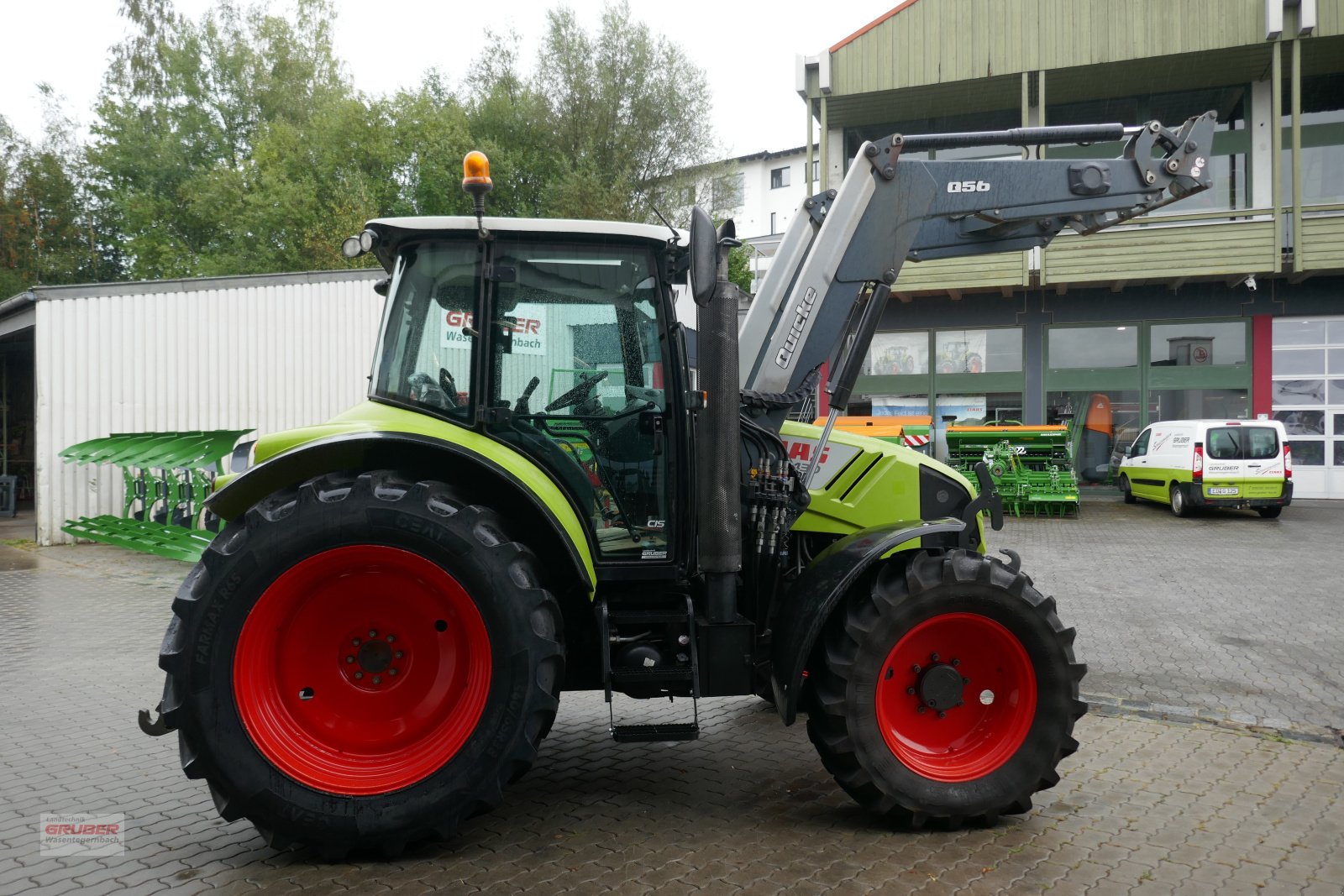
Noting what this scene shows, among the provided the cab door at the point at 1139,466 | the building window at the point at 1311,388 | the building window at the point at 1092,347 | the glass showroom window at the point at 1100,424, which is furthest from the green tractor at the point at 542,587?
the building window at the point at 1311,388

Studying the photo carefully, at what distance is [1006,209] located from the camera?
4812 millimetres

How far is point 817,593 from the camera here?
3.90 meters

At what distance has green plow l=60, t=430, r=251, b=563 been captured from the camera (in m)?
13.4

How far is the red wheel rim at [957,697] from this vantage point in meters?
3.89

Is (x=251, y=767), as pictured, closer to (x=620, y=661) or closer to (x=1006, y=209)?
(x=620, y=661)

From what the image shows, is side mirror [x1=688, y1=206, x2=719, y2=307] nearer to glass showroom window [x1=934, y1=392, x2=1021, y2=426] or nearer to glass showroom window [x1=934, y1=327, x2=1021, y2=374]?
glass showroom window [x1=934, y1=392, x2=1021, y2=426]

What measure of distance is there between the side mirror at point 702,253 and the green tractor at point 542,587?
2 centimetres

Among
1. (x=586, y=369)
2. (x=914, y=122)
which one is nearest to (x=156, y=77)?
(x=914, y=122)

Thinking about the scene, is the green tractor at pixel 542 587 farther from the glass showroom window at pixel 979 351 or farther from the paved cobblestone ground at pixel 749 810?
the glass showroom window at pixel 979 351

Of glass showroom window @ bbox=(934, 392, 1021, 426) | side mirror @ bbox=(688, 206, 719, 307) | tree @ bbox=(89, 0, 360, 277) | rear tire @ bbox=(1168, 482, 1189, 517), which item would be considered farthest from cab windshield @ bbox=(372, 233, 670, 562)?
tree @ bbox=(89, 0, 360, 277)

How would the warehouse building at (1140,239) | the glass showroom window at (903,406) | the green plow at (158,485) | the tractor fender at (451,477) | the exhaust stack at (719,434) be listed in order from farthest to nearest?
1. the glass showroom window at (903,406)
2. the warehouse building at (1140,239)
3. the green plow at (158,485)
4. the exhaust stack at (719,434)
5. the tractor fender at (451,477)

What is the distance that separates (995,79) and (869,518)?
18.2m

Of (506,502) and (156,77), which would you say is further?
(156,77)

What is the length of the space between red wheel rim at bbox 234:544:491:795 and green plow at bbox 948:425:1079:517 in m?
14.7
